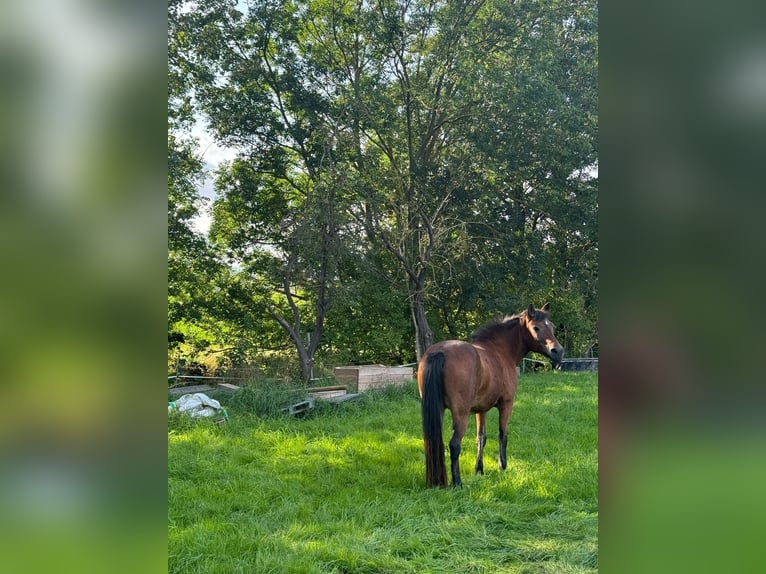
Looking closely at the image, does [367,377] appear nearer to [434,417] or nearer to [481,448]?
[481,448]

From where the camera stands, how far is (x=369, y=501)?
3.76 metres

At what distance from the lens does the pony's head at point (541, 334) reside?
15.8 feet

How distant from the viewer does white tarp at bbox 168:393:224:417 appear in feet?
22.0

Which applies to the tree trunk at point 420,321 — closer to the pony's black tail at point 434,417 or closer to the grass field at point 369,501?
the grass field at point 369,501

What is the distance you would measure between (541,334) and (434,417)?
5.18 ft

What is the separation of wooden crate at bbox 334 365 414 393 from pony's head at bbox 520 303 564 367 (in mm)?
4585

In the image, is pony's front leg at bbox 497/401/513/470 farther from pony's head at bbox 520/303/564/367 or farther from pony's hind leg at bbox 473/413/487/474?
pony's head at bbox 520/303/564/367

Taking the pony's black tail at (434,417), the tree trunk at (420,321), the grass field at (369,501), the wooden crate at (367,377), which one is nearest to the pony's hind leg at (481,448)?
the grass field at (369,501)

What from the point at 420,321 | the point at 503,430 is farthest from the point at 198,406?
the point at 420,321

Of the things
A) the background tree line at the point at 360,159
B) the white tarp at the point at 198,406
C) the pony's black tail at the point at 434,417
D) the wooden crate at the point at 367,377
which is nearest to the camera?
the pony's black tail at the point at 434,417

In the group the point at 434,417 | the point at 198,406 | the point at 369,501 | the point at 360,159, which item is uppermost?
the point at 360,159

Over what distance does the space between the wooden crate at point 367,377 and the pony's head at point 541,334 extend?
4.59 meters

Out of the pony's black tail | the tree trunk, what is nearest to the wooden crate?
the tree trunk
